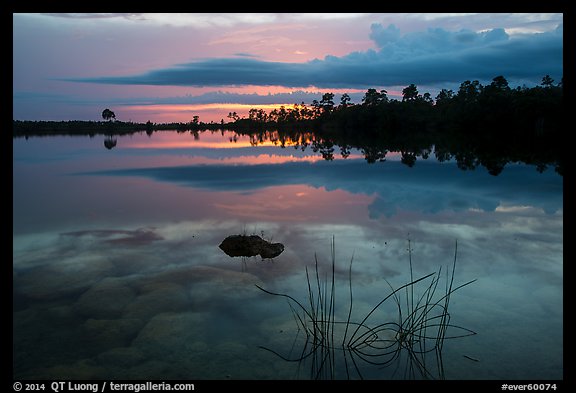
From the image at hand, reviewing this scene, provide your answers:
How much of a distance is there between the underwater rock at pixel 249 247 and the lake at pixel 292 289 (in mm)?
295

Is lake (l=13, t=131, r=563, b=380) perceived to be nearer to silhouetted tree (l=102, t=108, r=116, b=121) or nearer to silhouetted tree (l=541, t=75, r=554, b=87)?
silhouetted tree (l=541, t=75, r=554, b=87)

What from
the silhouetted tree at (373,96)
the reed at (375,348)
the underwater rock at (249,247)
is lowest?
the reed at (375,348)

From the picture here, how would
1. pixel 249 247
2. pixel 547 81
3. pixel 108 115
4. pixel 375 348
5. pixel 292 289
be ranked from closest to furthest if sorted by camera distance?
pixel 375 348, pixel 292 289, pixel 249 247, pixel 547 81, pixel 108 115

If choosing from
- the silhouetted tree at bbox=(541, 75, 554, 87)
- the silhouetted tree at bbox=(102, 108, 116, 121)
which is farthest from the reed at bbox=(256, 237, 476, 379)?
the silhouetted tree at bbox=(102, 108, 116, 121)

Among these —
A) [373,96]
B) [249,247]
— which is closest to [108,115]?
[373,96]

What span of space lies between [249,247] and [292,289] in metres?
2.49

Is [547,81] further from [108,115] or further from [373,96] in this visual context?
[108,115]

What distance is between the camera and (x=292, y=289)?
836 cm

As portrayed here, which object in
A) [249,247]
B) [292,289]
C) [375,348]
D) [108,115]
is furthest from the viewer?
[108,115]

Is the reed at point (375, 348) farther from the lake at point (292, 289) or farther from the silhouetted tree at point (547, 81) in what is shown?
the silhouetted tree at point (547, 81)

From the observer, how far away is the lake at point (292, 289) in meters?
5.85

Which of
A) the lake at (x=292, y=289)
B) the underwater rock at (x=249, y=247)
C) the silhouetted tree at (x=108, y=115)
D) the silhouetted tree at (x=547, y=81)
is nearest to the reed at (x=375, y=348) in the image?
the lake at (x=292, y=289)

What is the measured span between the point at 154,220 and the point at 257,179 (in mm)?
12172
